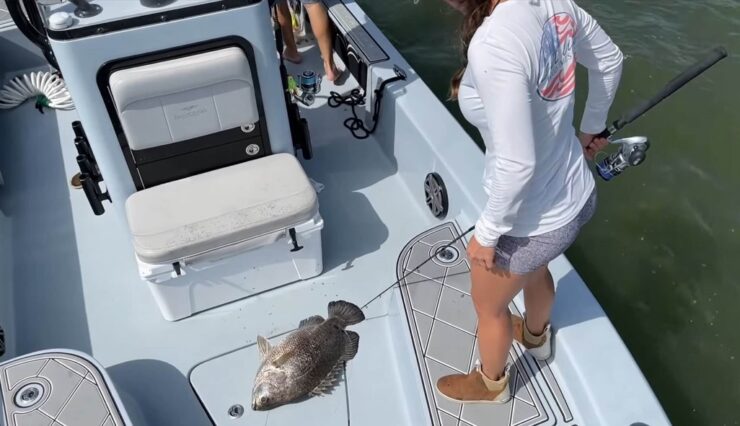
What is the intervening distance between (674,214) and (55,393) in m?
3.84

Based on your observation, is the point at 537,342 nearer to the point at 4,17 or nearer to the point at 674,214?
the point at 674,214

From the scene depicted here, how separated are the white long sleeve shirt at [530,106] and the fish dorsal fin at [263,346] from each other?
1.28m

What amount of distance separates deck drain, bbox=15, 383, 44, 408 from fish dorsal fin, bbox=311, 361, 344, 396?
3.28 feet

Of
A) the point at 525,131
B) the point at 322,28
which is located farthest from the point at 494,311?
the point at 322,28

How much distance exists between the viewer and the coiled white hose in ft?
12.4

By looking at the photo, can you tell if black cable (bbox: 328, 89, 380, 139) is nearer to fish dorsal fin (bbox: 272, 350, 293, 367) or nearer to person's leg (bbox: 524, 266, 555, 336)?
fish dorsal fin (bbox: 272, 350, 293, 367)

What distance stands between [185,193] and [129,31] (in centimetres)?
67

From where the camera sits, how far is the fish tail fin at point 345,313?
8.49 feet

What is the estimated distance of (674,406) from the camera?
3.04 m

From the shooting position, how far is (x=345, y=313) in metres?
2.60

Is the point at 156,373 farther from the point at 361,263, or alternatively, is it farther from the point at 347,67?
the point at 347,67

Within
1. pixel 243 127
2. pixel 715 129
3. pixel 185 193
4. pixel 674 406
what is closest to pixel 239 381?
pixel 185 193

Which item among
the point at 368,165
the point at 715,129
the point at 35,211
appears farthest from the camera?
the point at 715,129

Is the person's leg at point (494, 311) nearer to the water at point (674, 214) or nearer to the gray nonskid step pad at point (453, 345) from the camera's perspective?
the gray nonskid step pad at point (453, 345)
